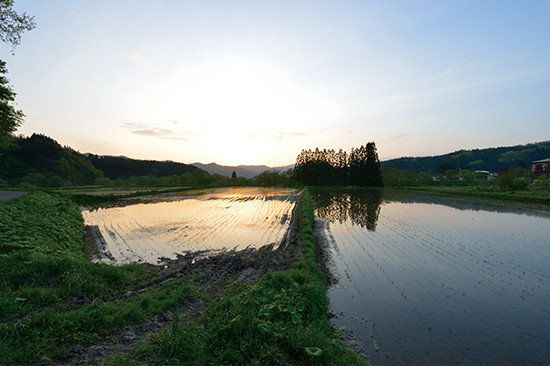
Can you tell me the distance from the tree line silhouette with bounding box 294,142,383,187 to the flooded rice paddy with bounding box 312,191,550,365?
5235 cm

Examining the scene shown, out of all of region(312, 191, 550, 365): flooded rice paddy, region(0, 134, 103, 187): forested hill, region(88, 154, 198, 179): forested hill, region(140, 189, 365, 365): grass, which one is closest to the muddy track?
region(140, 189, 365, 365): grass

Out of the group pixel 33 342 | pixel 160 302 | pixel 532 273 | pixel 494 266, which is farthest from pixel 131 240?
pixel 532 273

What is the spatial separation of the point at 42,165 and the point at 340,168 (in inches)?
4175

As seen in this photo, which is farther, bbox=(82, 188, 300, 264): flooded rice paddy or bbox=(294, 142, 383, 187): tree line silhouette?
bbox=(294, 142, 383, 187): tree line silhouette

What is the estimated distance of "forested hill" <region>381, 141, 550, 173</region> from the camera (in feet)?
452

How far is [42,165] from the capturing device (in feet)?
278

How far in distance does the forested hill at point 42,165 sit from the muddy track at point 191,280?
8822 cm

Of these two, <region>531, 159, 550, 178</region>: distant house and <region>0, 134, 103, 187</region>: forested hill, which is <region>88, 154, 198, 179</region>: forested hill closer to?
<region>0, 134, 103, 187</region>: forested hill

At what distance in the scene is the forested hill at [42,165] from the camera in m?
76.4

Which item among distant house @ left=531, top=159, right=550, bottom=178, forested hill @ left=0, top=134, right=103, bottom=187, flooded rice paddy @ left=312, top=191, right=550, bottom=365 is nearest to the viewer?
flooded rice paddy @ left=312, top=191, right=550, bottom=365

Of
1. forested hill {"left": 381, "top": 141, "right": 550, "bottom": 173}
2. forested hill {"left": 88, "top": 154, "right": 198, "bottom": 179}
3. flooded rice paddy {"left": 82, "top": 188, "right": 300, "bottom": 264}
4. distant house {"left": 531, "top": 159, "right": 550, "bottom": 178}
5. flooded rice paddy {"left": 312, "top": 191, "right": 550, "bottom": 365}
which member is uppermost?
forested hill {"left": 381, "top": 141, "right": 550, "bottom": 173}

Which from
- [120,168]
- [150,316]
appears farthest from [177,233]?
[120,168]

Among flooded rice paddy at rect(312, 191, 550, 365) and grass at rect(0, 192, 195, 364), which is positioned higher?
grass at rect(0, 192, 195, 364)

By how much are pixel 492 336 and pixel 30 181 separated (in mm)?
104576
